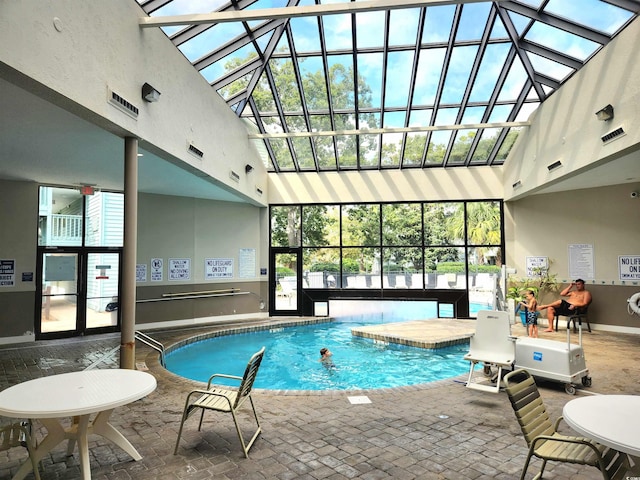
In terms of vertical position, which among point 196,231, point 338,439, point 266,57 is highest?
point 266,57

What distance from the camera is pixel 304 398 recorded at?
4793mm

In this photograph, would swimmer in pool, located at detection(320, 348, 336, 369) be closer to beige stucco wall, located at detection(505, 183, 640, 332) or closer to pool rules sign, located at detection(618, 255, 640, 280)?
beige stucco wall, located at detection(505, 183, 640, 332)

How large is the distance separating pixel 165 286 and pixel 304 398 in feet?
22.6

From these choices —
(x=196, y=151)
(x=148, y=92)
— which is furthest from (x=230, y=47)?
(x=148, y=92)

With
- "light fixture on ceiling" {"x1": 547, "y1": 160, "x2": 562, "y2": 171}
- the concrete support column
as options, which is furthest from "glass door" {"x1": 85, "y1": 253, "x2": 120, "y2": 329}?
"light fixture on ceiling" {"x1": 547, "y1": 160, "x2": 562, "y2": 171}

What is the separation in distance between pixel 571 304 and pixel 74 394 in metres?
10.2

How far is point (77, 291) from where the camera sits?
364 inches

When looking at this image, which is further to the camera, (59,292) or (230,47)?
(59,292)

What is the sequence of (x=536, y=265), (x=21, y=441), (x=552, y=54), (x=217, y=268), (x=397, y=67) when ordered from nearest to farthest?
1. (x=21, y=441)
2. (x=552, y=54)
3. (x=397, y=67)
4. (x=536, y=265)
5. (x=217, y=268)

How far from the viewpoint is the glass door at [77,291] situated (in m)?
8.80

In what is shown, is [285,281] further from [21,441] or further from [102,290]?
[21,441]

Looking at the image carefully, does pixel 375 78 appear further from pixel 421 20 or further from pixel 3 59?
pixel 3 59

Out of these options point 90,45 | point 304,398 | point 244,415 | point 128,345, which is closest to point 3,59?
point 90,45

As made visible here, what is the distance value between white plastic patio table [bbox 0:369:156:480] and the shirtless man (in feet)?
30.4
